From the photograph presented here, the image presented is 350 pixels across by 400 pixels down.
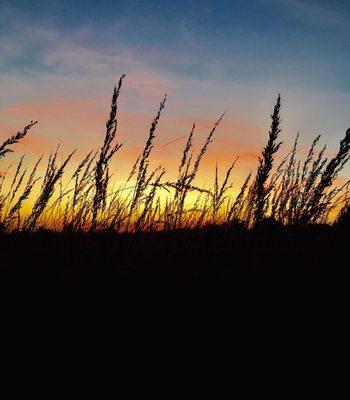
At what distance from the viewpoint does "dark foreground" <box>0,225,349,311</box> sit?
1.84m

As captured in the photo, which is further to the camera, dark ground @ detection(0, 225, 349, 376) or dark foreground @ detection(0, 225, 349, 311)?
dark foreground @ detection(0, 225, 349, 311)

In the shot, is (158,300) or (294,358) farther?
(158,300)

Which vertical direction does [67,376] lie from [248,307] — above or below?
below

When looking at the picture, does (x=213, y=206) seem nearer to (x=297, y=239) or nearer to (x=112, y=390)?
(x=297, y=239)

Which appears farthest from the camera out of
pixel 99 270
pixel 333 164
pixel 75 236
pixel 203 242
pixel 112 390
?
pixel 333 164

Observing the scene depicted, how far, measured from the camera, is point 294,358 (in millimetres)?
1509

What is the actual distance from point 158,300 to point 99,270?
1.54 ft

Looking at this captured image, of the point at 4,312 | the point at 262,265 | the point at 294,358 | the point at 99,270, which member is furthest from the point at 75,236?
the point at 294,358

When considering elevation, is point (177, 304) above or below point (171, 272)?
below

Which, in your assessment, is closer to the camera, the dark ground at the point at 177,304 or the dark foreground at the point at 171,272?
the dark ground at the point at 177,304

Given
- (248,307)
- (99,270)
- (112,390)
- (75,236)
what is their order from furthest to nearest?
1. (75,236)
2. (99,270)
3. (248,307)
4. (112,390)

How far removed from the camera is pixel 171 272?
213 centimetres

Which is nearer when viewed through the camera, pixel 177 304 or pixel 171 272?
pixel 177 304

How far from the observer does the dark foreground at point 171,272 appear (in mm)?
1838
